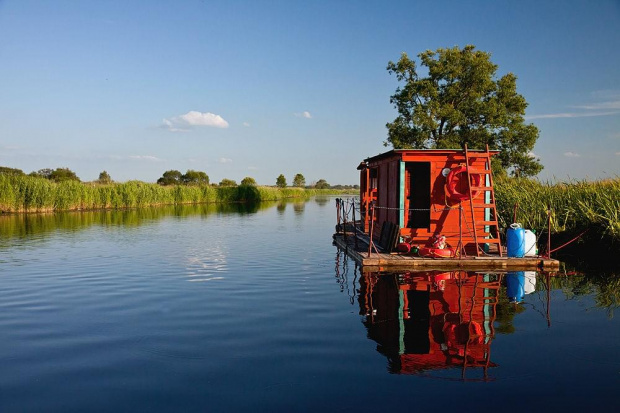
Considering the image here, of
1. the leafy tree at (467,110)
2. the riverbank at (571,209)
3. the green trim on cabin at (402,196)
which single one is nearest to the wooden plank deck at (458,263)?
the green trim on cabin at (402,196)

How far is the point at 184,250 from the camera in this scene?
18.7 metres

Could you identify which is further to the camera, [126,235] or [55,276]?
[126,235]

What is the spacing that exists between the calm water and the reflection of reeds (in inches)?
158

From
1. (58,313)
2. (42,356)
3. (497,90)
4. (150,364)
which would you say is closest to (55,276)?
(58,313)

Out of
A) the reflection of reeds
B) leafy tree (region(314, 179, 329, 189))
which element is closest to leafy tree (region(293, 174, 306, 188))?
leafy tree (region(314, 179, 329, 189))

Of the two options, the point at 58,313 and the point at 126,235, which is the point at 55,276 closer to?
the point at 58,313

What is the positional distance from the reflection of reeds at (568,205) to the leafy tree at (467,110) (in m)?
14.9

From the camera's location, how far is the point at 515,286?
11.5 meters

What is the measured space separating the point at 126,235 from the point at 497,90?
3001 centimetres

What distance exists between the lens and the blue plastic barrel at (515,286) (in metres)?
10.3

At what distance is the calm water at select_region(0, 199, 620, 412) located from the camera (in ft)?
18.0

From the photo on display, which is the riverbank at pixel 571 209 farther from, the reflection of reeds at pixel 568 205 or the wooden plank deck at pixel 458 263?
the wooden plank deck at pixel 458 263

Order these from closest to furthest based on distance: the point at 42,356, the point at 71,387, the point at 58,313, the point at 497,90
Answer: the point at 71,387
the point at 42,356
the point at 58,313
the point at 497,90

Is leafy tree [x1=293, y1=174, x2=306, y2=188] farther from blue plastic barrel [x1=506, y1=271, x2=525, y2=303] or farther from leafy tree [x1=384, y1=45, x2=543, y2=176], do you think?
blue plastic barrel [x1=506, y1=271, x2=525, y2=303]
